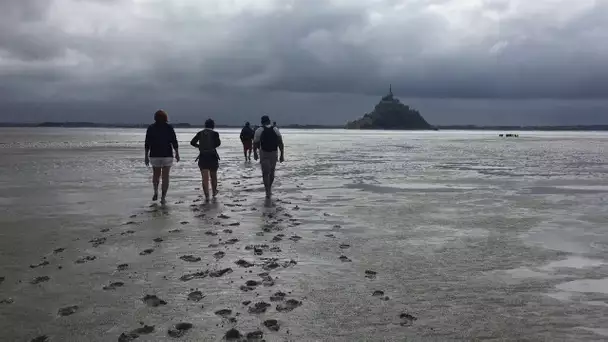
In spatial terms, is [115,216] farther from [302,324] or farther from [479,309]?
[479,309]

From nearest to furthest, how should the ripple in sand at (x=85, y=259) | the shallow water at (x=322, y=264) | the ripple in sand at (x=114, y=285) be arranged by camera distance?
1. the shallow water at (x=322, y=264)
2. the ripple in sand at (x=114, y=285)
3. the ripple in sand at (x=85, y=259)

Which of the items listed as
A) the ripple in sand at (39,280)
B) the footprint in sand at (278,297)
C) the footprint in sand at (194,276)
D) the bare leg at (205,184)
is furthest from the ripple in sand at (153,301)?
the bare leg at (205,184)

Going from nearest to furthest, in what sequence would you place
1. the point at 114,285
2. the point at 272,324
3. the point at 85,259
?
1. the point at 272,324
2. the point at 114,285
3. the point at 85,259

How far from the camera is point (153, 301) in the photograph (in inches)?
234

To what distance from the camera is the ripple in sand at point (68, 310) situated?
5.58 meters

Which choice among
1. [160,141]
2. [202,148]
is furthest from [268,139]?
[160,141]

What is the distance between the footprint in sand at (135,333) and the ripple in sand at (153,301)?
67cm

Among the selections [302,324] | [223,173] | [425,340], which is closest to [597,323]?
[425,340]

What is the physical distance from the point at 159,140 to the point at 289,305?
30.2ft

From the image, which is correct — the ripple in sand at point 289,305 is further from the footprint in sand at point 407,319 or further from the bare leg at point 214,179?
the bare leg at point 214,179

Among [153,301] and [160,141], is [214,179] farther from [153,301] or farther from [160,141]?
[153,301]

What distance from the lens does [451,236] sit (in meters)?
10.0

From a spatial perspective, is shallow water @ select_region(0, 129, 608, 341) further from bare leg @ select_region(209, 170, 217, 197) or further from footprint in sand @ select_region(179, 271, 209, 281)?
bare leg @ select_region(209, 170, 217, 197)

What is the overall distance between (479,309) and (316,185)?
534 inches
